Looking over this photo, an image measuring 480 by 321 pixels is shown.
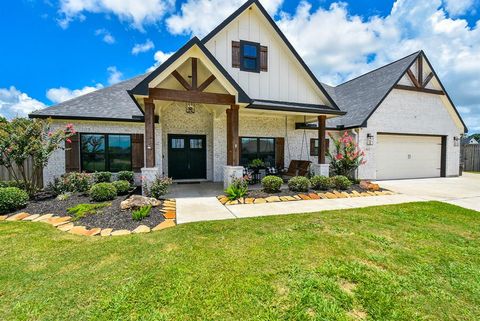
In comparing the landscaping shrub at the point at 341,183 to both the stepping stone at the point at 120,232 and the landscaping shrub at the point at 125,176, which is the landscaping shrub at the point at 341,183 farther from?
the landscaping shrub at the point at 125,176

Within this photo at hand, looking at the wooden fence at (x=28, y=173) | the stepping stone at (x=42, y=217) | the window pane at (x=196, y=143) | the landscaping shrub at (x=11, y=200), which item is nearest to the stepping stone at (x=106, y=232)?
the stepping stone at (x=42, y=217)

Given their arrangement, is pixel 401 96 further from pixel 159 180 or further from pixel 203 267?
pixel 203 267

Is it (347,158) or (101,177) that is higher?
(347,158)

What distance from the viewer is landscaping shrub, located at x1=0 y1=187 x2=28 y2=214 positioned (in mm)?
5836

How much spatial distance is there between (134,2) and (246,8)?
4398mm

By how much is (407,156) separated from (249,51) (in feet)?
36.4

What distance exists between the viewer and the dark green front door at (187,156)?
436 inches

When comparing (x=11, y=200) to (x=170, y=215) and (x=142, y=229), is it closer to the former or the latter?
(x=142, y=229)

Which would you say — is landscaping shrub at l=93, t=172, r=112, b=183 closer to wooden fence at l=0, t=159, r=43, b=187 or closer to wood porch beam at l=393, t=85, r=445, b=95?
wooden fence at l=0, t=159, r=43, b=187

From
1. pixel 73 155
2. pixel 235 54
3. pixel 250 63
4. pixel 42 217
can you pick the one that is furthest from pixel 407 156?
pixel 73 155

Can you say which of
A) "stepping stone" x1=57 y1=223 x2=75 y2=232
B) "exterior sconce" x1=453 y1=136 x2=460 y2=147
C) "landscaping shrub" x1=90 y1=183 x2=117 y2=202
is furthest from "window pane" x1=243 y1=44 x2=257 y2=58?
"exterior sconce" x1=453 y1=136 x2=460 y2=147

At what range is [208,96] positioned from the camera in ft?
25.1

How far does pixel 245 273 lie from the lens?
3016mm

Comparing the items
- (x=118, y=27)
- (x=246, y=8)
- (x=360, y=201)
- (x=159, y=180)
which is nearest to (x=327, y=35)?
(x=246, y=8)
